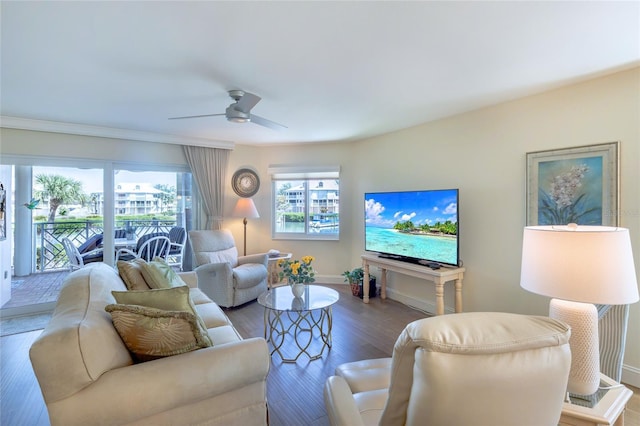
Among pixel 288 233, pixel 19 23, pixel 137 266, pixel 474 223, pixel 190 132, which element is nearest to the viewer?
pixel 19 23

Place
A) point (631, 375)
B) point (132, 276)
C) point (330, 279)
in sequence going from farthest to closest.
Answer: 1. point (330, 279)
2. point (132, 276)
3. point (631, 375)

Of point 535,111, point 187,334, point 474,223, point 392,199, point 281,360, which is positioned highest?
point 535,111

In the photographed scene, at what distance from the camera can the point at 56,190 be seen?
12.4 ft

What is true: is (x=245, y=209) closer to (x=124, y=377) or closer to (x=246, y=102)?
(x=246, y=102)

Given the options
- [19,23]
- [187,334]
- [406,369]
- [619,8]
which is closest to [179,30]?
[19,23]

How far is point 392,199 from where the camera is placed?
12.7ft

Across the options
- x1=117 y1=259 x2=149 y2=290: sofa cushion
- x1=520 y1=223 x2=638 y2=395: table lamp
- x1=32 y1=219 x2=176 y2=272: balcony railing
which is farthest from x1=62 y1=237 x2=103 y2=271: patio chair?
x1=520 y1=223 x2=638 y2=395: table lamp

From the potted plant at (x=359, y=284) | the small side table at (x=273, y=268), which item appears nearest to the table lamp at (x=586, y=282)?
the potted plant at (x=359, y=284)

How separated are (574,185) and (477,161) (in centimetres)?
91

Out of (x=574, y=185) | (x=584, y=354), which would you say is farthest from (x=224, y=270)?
(x=574, y=185)

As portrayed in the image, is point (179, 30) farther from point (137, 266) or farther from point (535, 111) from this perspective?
point (535, 111)

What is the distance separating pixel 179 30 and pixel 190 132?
2.63 meters

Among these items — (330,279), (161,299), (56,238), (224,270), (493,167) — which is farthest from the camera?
(330,279)

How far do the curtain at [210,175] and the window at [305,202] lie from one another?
2.77 ft
